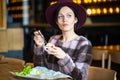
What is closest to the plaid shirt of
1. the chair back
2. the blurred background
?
the chair back

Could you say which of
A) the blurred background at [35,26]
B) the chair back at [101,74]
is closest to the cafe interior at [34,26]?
the blurred background at [35,26]

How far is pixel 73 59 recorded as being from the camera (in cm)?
189

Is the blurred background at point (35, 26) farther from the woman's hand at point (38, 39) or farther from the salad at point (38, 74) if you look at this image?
the salad at point (38, 74)

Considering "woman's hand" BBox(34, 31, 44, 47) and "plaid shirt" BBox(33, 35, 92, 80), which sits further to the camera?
"woman's hand" BBox(34, 31, 44, 47)

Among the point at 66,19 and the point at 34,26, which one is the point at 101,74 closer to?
the point at 66,19

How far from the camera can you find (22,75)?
5.56 ft

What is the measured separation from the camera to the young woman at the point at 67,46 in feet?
6.01

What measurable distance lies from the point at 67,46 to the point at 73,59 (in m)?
0.14

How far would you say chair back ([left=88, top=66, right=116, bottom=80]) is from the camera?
6.57 feet

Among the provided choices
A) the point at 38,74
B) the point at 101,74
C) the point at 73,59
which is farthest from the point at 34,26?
the point at 38,74

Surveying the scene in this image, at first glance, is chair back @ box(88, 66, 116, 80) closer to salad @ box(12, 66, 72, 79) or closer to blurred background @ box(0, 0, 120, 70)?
salad @ box(12, 66, 72, 79)

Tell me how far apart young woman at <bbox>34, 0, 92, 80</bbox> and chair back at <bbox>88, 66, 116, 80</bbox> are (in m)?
0.19

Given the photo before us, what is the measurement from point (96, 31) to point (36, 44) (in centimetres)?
439

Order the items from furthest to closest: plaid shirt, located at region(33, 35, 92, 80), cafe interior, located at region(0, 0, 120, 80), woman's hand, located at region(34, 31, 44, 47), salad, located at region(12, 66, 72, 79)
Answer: cafe interior, located at region(0, 0, 120, 80), woman's hand, located at region(34, 31, 44, 47), plaid shirt, located at region(33, 35, 92, 80), salad, located at region(12, 66, 72, 79)
